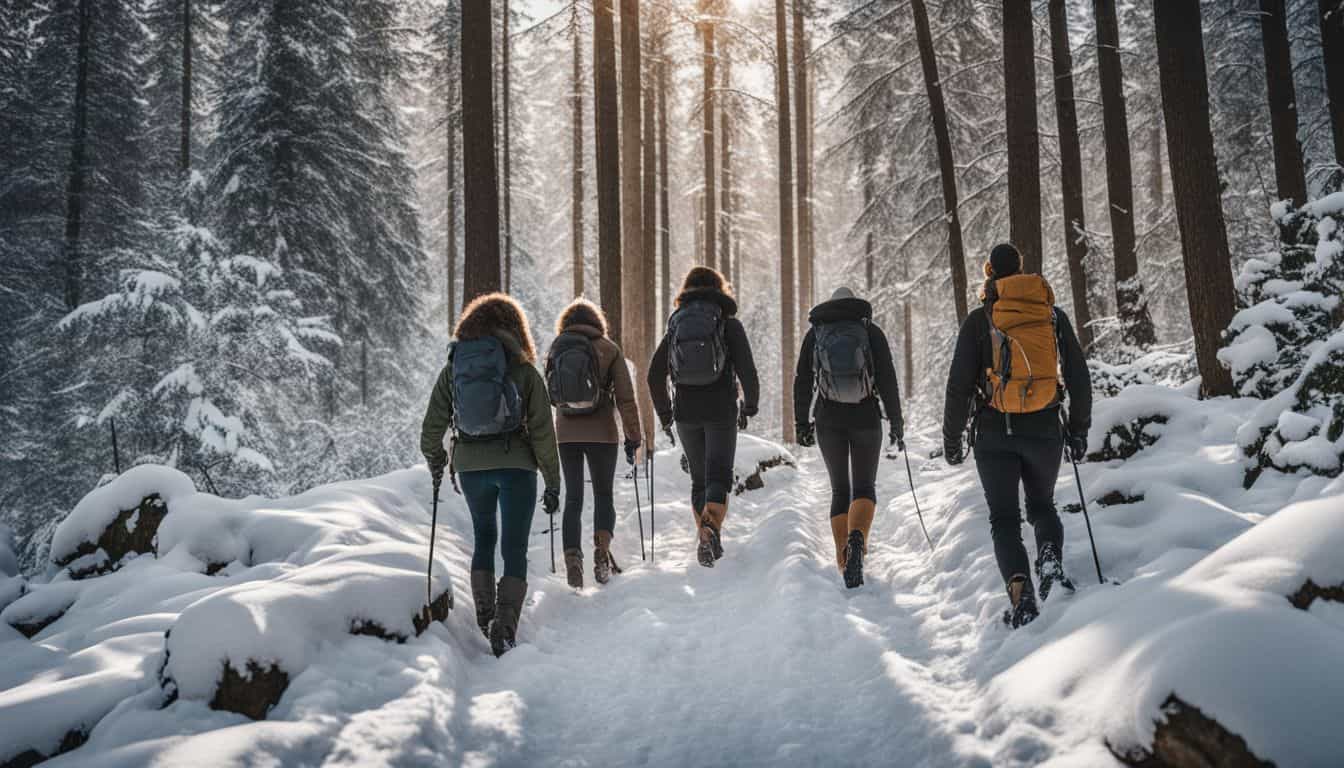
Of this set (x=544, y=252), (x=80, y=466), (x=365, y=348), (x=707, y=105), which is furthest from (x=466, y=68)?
(x=544, y=252)

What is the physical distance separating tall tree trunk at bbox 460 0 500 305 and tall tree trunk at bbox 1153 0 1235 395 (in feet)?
24.2

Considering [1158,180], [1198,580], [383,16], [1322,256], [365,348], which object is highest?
[383,16]

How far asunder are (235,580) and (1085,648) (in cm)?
528

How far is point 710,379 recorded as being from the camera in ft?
18.6

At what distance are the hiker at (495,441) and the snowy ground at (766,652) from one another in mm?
426

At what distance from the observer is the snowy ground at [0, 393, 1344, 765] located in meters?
2.27

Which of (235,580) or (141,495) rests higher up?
(141,495)

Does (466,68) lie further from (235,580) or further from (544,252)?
(544,252)

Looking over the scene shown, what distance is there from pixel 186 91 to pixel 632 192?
1476cm

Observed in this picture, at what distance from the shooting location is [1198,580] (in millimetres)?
2615

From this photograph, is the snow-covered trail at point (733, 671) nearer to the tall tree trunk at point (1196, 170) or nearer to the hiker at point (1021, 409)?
the hiker at point (1021, 409)

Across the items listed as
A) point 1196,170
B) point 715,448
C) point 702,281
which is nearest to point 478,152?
point 702,281

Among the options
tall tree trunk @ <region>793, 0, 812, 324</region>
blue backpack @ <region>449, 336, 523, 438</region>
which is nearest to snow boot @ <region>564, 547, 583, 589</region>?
blue backpack @ <region>449, 336, 523, 438</region>

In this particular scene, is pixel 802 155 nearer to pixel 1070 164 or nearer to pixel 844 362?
pixel 1070 164
